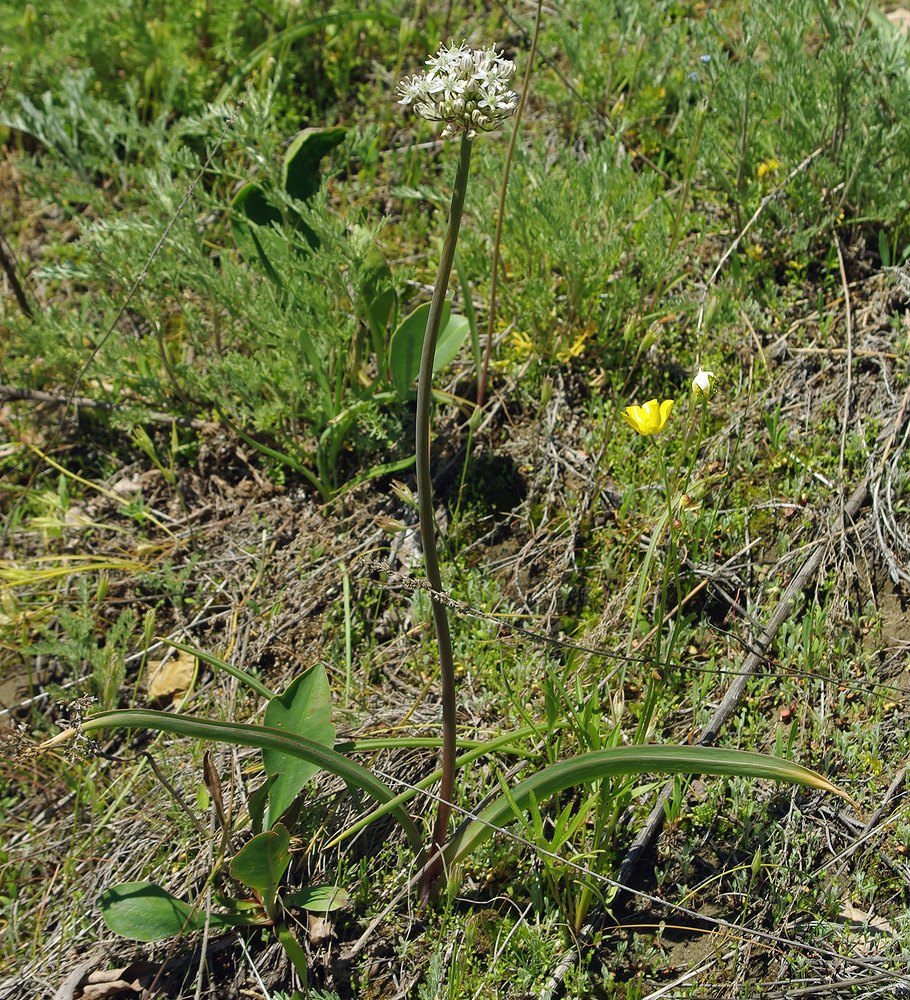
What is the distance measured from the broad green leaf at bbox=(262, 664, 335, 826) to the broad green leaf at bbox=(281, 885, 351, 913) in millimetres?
184

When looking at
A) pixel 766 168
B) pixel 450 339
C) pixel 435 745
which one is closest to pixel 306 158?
pixel 450 339

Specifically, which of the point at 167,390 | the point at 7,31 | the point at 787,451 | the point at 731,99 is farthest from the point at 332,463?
the point at 7,31

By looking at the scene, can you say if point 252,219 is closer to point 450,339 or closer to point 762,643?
point 450,339

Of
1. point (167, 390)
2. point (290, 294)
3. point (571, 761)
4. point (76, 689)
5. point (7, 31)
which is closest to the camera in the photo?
point (571, 761)

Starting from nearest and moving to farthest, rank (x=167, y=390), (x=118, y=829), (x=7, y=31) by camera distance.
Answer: (x=118, y=829) < (x=167, y=390) < (x=7, y=31)

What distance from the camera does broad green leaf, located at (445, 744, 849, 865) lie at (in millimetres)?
1715

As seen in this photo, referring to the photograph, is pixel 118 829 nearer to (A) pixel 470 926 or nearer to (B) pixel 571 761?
(A) pixel 470 926

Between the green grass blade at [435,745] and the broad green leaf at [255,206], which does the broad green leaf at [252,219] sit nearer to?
the broad green leaf at [255,206]

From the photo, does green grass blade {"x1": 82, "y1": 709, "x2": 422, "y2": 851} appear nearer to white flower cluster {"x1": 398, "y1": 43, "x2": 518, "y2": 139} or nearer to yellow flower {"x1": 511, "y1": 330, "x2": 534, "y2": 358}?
white flower cluster {"x1": 398, "y1": 43, "x2": 518, "y2": 139}

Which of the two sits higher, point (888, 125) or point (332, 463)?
point (888, 125)

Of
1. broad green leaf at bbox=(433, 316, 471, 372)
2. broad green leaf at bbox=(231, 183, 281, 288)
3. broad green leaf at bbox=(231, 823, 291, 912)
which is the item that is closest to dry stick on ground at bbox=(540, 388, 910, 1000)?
broad green leaf at bbox=(231, 823, 291, 912)

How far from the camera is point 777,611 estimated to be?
2.38 m

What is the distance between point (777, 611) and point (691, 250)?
1.23 m

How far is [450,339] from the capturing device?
2857 millimetres
